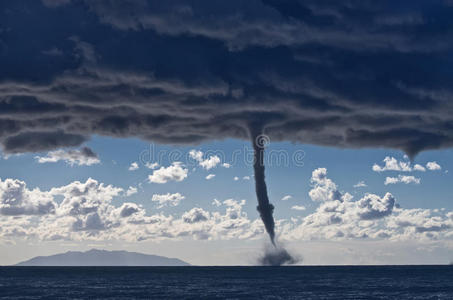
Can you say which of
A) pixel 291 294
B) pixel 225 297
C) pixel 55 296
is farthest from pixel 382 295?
pixel 55 296

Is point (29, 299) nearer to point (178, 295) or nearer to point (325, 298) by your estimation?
point (178, 295)

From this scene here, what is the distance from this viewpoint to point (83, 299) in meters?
117

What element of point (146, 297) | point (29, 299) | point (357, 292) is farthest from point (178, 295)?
point (357, 292)

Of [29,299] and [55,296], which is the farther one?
[55,296]

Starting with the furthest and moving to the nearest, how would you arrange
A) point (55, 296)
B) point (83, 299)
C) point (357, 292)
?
point (357, 292)
point (55, 296)
point (83, 299)

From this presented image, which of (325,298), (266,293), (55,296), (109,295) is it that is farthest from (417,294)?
(55,296)

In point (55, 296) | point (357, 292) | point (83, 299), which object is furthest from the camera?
point (357, 292)

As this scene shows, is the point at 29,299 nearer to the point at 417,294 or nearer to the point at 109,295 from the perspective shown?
the point at 109,295

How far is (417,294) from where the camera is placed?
13038 centimetres

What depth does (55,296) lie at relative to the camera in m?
A: 125

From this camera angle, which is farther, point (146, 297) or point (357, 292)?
point (357, 292)

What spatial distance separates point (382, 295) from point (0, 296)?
3440 inches

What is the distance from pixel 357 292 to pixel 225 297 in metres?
35.2

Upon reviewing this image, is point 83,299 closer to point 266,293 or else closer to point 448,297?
point 266,293
